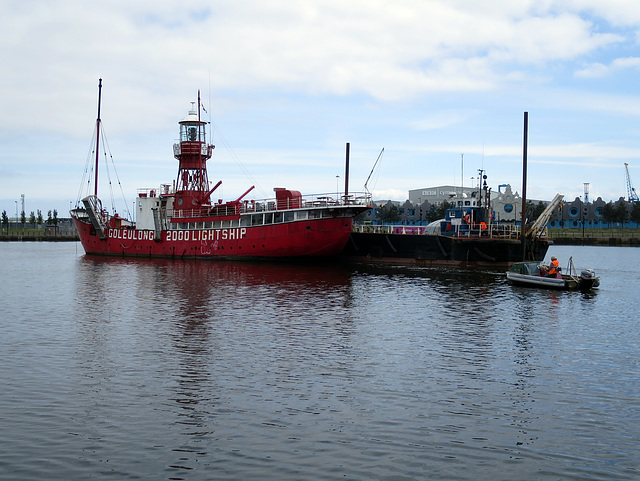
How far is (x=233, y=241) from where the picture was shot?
62.8 metres

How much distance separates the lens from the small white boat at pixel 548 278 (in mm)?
41500

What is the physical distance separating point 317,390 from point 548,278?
30318 millimetres

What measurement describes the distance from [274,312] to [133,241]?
1819 inches

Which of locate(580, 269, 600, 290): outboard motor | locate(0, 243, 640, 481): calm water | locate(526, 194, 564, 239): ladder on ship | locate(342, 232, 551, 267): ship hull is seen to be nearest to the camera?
locate(0, 243, 640, 481): calm water

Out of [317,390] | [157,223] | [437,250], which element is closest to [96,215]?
[157,223]

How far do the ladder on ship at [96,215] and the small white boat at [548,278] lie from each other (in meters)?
50.6

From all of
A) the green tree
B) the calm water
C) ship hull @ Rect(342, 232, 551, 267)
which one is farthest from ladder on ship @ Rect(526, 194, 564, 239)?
the green tree

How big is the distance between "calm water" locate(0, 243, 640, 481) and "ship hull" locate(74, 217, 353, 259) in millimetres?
22596

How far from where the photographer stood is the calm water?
12133 millimetres

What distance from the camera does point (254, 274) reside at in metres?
50.9

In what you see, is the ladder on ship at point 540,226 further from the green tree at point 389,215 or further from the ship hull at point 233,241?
the green tree at point 389,215

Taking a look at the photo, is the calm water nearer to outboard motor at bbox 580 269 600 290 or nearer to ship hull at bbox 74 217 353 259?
outboard motor at bbox 580 269 600 290

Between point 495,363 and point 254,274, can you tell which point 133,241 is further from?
point 495,363

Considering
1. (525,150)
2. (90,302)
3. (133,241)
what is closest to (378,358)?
(90,302)
